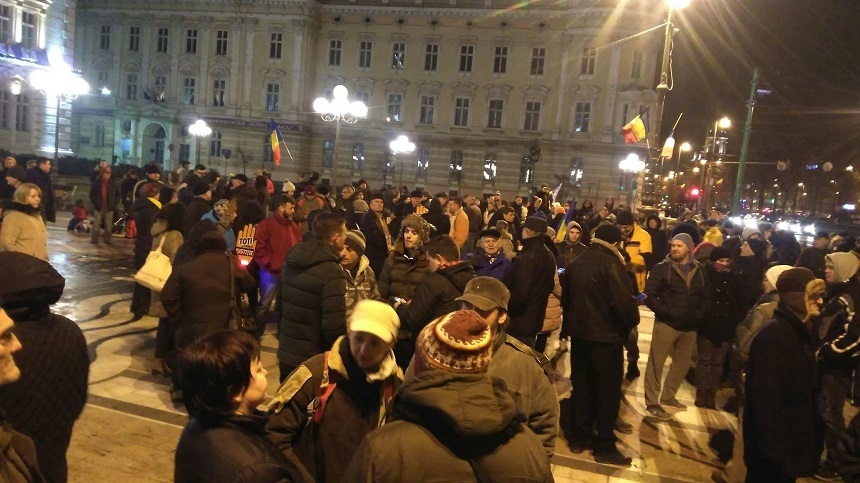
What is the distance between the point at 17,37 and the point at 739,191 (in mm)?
32264

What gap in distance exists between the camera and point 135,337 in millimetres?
8023

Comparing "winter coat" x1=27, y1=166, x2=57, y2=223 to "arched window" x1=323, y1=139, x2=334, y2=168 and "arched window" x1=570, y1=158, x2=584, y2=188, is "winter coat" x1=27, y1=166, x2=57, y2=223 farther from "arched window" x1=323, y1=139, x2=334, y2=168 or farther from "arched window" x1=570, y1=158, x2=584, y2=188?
"arched window" x1=323, y1=139, x2=334, y2=168

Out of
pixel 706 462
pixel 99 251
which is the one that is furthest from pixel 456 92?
pixel 706 462

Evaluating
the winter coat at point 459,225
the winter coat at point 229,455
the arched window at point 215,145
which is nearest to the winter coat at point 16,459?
the winter coat at point 229,455

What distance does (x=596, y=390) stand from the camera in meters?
5.64

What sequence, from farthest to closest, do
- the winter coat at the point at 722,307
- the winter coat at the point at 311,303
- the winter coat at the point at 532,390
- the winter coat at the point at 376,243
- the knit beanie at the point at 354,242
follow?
the winter coat at the point at 376,243
the winter coat at the point at 722,307
the knit beanie at the point at 354,242
the winter coat at the point at 311,303
the winter coat at the point at 532,390

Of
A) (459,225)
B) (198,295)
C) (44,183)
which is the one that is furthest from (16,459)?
(44,183)

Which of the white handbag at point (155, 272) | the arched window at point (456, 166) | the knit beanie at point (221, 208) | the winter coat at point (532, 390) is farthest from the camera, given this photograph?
the arched window at point (456, 166)

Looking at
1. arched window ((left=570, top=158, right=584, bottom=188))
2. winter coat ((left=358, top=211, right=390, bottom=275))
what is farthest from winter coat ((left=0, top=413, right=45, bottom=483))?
arched window ((left=570, top=158, right=584, bottom=188))

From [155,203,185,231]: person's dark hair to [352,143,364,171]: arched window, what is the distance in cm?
4106

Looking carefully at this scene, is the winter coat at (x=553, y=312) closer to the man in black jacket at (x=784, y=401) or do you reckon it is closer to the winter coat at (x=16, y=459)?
the man in black jacket at (x=784, y=401)

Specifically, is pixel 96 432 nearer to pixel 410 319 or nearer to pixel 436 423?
pixel 410 319

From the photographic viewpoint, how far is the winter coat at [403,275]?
17.9 feet

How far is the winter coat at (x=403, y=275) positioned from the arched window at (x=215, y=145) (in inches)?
1820
